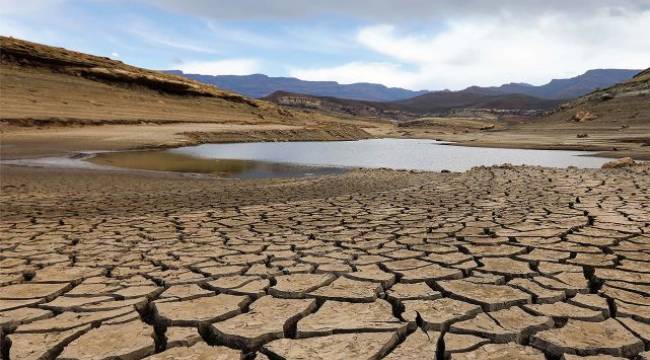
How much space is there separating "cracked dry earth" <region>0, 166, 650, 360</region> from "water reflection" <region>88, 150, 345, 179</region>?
6370 mm

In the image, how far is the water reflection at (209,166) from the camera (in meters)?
12.3

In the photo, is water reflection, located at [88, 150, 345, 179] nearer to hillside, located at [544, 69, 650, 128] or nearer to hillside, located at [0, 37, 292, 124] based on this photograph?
hillside, located at [0, 37, 292, 124]

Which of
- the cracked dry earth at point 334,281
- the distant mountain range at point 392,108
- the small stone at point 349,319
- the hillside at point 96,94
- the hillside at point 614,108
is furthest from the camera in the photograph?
the distant mountain range at point 392,108

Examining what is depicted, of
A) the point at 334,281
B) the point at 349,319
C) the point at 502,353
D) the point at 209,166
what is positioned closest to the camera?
the point at 502,353

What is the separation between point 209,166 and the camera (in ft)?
45.8

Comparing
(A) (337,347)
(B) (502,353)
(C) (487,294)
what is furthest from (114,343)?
(C) (487,294)

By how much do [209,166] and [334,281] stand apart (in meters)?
11.8

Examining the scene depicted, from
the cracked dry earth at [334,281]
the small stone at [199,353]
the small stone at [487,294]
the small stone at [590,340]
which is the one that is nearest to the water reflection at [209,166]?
the cracked dry earth at [334,281]

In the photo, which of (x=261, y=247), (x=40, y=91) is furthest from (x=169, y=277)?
(x=40, y=91)

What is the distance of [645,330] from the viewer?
206 cm

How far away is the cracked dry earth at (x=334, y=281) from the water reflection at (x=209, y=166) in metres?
6.37

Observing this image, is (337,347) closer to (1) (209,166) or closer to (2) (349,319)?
(2) (349,319)

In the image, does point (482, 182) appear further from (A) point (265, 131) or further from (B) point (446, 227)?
(A) point (265, 131)

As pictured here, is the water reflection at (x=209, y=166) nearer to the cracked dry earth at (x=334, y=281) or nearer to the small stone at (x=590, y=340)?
the cracked dry earth at (x=334, y=281)
